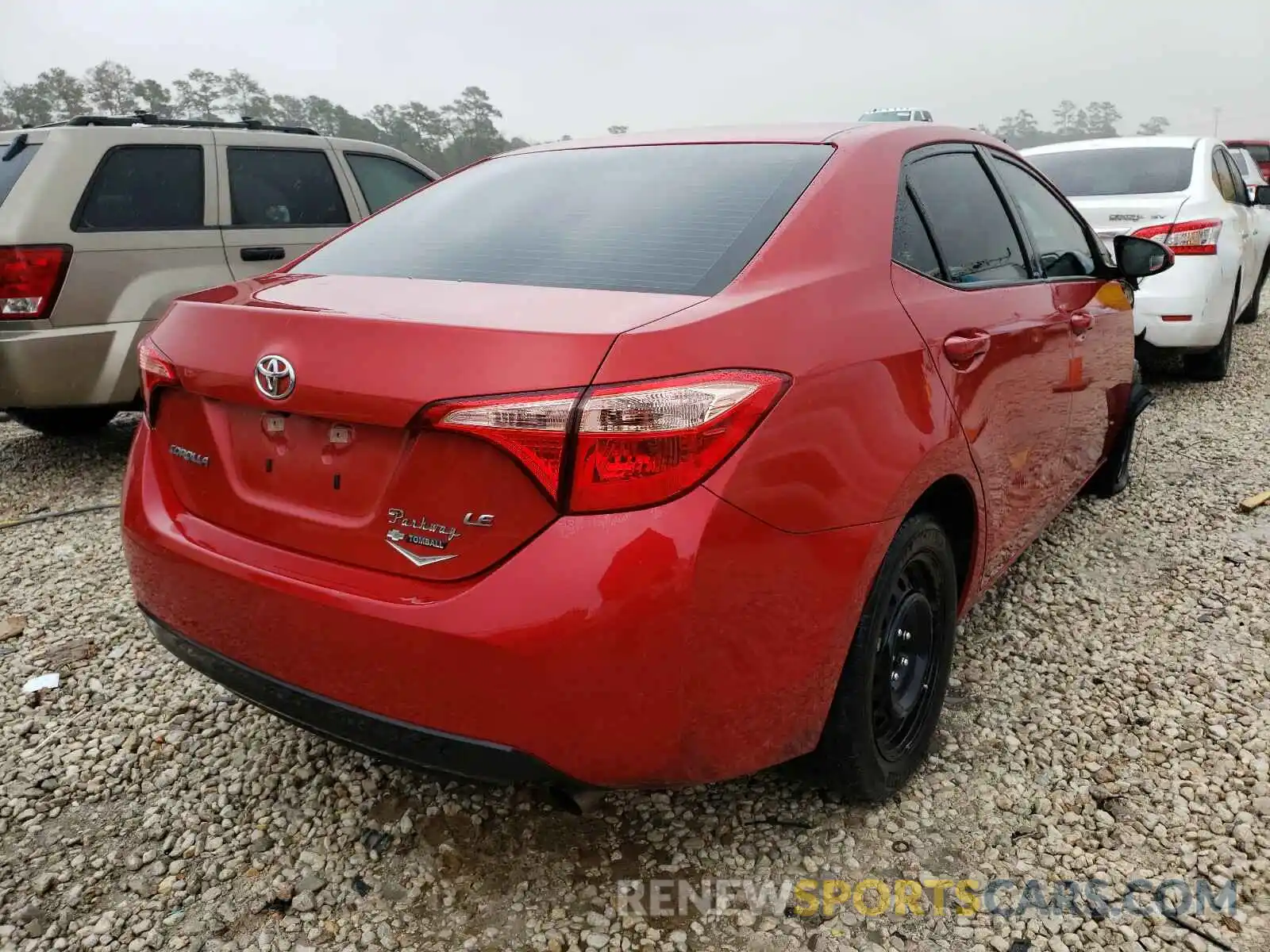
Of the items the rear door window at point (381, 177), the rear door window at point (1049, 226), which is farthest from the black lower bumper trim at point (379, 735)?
the rear door window at point (381, 177)

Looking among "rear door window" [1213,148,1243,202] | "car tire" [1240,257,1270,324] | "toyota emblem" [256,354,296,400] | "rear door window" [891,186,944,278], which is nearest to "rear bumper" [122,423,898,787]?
"toyota emblem" [256,354,296,400]

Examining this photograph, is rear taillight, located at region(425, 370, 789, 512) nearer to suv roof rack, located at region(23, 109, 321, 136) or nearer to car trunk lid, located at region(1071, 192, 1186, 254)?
suv roof rack, located at region(23, 109, 321, 136)

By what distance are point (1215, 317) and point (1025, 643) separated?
399 centimetres

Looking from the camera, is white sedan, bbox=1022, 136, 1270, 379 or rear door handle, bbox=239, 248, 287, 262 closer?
rear door handle, bbox=239, 248, 287, 262

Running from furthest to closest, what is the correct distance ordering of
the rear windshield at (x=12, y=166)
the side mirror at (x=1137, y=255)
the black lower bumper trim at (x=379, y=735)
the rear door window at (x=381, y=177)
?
the rear door window at (x=381, y=177) → the rear windshield at (x=12, y=166) → the side mirror at (x=1137, y=255) → the black lower bumper trim at (x=379, y=735)

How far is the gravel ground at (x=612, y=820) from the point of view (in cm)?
185

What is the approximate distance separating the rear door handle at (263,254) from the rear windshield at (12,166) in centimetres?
105

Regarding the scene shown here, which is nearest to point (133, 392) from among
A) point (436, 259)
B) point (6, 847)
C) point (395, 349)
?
point (6, 847)

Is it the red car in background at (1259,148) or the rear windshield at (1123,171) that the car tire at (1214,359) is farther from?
the red car in background at (1259,148)

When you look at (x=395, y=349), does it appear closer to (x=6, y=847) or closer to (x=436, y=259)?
(x=436, y=259)

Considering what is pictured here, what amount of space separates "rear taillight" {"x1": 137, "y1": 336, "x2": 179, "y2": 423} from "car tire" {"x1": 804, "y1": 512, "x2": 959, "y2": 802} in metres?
1.50

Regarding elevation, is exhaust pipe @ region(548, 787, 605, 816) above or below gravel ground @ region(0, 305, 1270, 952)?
above

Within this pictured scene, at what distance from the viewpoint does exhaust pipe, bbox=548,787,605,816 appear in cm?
161

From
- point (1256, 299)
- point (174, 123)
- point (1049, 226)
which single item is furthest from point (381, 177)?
point (1256, 299)
